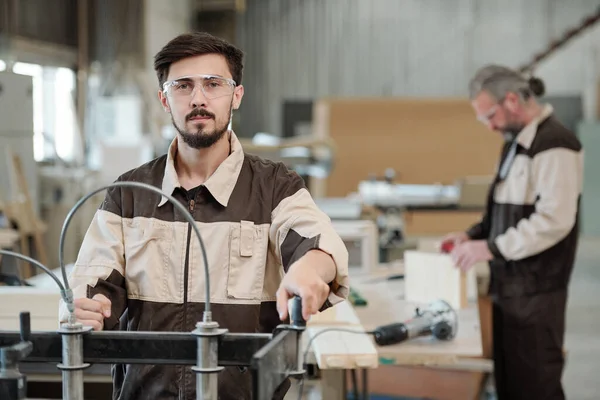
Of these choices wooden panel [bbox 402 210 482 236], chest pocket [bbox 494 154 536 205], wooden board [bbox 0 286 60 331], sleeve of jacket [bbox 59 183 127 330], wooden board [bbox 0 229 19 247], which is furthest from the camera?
wooden panel [bbox 402 210 482 236]

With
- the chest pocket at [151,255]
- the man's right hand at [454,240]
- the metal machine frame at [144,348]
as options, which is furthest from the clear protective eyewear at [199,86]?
the man's right hand at [454,240]

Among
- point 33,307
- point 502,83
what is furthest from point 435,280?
point 33,307

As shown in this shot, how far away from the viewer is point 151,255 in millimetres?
1440

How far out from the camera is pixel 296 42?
1079cm

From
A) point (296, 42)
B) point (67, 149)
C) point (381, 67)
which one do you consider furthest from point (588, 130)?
point (67, 149)

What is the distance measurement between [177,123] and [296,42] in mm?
9550

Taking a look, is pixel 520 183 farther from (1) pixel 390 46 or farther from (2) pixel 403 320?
(1) pixel 390 46

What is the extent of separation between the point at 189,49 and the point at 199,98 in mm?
93

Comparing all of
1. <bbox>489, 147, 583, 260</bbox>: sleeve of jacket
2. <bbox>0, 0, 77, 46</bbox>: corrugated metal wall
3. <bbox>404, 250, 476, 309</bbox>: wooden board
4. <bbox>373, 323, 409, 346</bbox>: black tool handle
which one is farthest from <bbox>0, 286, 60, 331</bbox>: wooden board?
<bbox>0, 0, 77, 46</bbox>: corrugated metal wall

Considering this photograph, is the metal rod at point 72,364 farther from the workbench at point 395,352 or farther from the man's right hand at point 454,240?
the man's right hand at point 454,240

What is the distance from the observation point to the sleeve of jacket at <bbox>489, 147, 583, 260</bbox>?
2.65 meters

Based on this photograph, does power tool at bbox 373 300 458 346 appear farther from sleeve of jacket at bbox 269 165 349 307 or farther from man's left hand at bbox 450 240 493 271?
sleeve of jacket at bbox 269 165 349 307

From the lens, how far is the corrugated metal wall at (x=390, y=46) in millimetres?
10508

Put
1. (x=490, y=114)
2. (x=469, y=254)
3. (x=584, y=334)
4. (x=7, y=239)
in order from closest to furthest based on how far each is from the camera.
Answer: (x=469, y=254) < (x=490, y=114) < (x=7, y=239) < (x=584, y=334)
